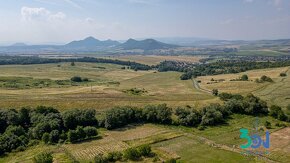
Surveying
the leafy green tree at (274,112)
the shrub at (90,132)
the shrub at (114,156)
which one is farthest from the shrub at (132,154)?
the leafy green tree at (274,112)

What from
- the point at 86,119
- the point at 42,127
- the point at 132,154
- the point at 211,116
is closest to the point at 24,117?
the point at 42,127

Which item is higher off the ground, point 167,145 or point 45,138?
point 45,138

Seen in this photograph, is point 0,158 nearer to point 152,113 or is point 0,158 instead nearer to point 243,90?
point 152,113

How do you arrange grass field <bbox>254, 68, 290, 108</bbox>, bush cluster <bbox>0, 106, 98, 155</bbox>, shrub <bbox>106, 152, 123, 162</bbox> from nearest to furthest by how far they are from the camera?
shrub <bbox>106, 152, 123, 162</bbox> → bush cluster <bbox>0, 106, 98, 155</bbox> → grass field <bbox>254, 68, 290, 108</bbox>

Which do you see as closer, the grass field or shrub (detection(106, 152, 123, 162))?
shrub (detection(106, 152, 123, 162))

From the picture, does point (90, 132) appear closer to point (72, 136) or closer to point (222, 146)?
point (72, 136)

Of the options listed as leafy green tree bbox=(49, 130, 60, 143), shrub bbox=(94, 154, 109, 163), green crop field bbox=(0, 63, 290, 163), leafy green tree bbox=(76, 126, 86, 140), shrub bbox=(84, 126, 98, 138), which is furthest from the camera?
shrub bbox=(84, 126, 98, 138)

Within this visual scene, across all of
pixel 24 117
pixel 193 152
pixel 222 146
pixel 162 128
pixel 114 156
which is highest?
pixel 24 117

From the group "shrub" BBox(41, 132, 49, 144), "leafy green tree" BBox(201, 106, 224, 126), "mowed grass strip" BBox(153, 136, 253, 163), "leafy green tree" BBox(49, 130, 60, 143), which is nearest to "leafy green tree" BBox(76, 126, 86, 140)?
"leafy green tree" BBox(49, 130, 60, 143)

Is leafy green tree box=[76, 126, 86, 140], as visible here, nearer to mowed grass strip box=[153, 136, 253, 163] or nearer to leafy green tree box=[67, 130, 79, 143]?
leafy green tree box=[67, 130, 79, 143]
